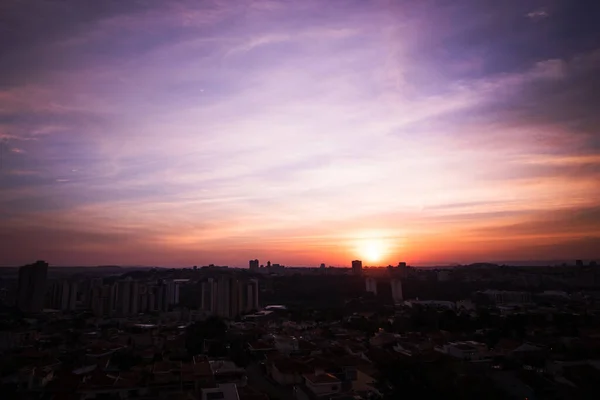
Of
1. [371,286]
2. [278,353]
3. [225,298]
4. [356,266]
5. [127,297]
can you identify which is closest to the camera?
[278,353]

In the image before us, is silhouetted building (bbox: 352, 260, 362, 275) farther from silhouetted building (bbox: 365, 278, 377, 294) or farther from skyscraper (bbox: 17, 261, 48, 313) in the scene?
skyscraper (bbox: 17, 261, 48, 313)

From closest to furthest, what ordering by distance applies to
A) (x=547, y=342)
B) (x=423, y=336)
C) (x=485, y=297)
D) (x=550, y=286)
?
(x=547, y=342) < (x=423, y=336) < (x=485, y=297) < (x=550, y=286)

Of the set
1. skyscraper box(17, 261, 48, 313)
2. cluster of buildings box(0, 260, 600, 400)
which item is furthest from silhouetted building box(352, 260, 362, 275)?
skyscraper box(17, 261, 48, 313)

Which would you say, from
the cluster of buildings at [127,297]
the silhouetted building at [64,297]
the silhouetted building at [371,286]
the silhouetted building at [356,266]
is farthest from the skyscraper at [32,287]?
the silhouetted building at [356,266]

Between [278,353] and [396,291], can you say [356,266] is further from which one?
[278,353]

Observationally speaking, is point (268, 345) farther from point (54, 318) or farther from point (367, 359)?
point (54, 318)

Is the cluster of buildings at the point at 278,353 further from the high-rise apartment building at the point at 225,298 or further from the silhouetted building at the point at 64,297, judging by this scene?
the silhouetted building at the point at 64,297

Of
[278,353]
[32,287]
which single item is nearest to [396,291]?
[278,353]

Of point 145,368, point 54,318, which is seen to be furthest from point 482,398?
point 54,318
